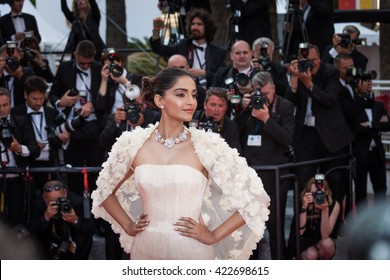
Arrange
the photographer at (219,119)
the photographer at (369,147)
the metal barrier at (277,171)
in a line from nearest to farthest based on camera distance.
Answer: the metal barrier at (277,171) < the photographer at (219,119) < the photographer at (369,147)

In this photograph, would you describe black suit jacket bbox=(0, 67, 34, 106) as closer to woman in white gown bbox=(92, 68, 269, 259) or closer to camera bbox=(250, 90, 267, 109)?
A: camera bbox=(250, 90, 267, 109)

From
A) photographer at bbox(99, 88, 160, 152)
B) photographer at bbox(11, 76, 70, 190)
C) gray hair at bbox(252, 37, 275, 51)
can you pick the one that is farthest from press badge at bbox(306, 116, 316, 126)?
photographer at bbox(11, 76, 70, 190)

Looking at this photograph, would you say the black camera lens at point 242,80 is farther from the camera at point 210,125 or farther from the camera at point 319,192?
the camera at point 319,192

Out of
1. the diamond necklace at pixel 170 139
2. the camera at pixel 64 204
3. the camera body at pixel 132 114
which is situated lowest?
the camera at pixel 64 204

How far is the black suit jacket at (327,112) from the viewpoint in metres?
8.83

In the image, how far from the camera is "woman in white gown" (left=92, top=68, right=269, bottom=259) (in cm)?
533

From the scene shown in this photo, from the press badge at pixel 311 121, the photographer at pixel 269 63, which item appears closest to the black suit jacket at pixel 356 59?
the photographer at pixel 269 63

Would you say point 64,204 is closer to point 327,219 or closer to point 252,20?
point 327,219

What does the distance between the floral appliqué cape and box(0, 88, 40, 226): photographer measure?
2563mm

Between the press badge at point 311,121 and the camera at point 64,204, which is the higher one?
the press badge at point 311,121

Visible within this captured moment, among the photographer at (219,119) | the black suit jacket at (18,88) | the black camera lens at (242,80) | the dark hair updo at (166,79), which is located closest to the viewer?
the dark hair updo at (166,79)

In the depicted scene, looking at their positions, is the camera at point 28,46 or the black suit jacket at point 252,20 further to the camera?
the black suit jacket at point 252,20

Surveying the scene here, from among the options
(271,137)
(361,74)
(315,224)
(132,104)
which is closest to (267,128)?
(271,137)

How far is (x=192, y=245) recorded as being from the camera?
5445 mm
